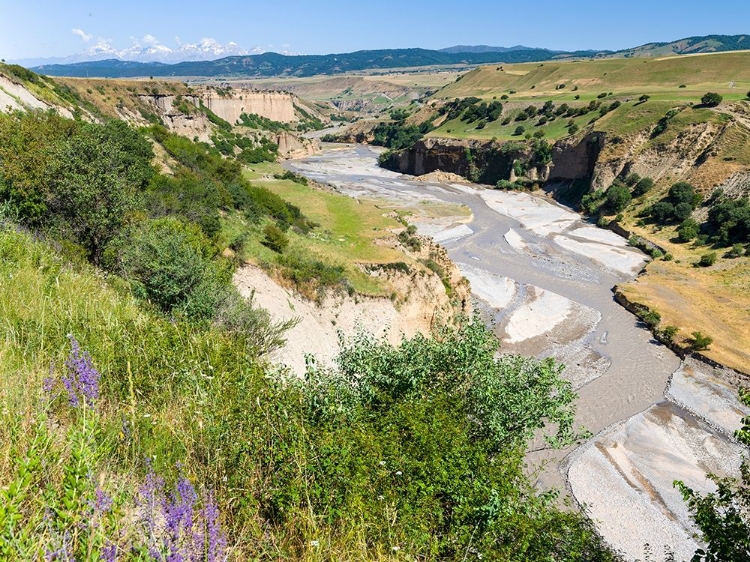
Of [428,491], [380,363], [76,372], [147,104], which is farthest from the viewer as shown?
[147,104]

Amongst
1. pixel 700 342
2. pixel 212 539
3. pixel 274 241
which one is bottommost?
pixel 700 342

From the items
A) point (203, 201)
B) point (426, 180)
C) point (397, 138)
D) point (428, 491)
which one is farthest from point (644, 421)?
point (397, 138)

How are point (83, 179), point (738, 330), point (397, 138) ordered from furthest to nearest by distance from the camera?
point (397, 138) → point (738, 330) → point (83, 179)

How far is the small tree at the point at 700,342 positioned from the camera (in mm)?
27312

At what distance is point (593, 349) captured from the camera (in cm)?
2897

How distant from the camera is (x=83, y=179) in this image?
1470 cm

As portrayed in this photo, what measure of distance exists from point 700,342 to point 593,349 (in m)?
5.71

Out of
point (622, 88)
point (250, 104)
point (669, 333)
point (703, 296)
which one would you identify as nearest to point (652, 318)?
point (669, 333)

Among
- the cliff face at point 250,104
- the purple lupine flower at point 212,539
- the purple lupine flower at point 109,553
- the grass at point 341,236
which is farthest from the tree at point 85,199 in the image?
the cliff face at point 250,104

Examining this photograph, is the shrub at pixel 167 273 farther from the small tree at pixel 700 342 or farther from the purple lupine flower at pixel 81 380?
the small tree at pixel 700 342

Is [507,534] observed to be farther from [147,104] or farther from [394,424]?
[147,104]

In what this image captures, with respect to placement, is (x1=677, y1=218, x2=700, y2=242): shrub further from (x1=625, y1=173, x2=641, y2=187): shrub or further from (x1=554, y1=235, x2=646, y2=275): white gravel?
(x1=625, y1=173, x2=641, y2=187): shrub

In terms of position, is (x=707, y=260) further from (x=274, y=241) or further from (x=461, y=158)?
(x=461, y=158)

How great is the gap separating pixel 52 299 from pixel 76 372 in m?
2.50
